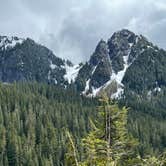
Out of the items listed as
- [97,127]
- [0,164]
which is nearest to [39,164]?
[0,164]

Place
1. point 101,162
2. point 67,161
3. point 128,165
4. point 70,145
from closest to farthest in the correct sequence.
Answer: point 70,145 → point 67,161 → point 101,162 → point 128,165

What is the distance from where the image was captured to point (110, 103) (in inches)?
914

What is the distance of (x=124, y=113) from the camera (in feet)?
76.5

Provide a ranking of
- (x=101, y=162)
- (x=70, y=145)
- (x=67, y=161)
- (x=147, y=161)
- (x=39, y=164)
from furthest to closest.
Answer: (x=39, y=164) → (x=101, y=162) → (x=67, y=161) → (x=147, y=161) → (x=70, y=145)

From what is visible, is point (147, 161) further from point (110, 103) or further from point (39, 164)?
point (39, 164)

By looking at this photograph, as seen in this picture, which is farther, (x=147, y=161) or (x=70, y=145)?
(x=147, y=161)

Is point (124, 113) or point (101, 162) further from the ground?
point (124, 113)

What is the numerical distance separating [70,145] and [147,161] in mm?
2534

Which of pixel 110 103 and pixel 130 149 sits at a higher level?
pixel 110 103

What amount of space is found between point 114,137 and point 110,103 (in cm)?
156

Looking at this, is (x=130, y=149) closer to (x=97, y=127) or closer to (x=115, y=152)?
(x=115, y=152)

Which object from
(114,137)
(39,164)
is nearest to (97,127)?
(114,137)

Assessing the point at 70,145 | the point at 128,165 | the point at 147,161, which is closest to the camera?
the point at 70,145

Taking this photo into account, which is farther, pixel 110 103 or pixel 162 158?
pixel 110 103
